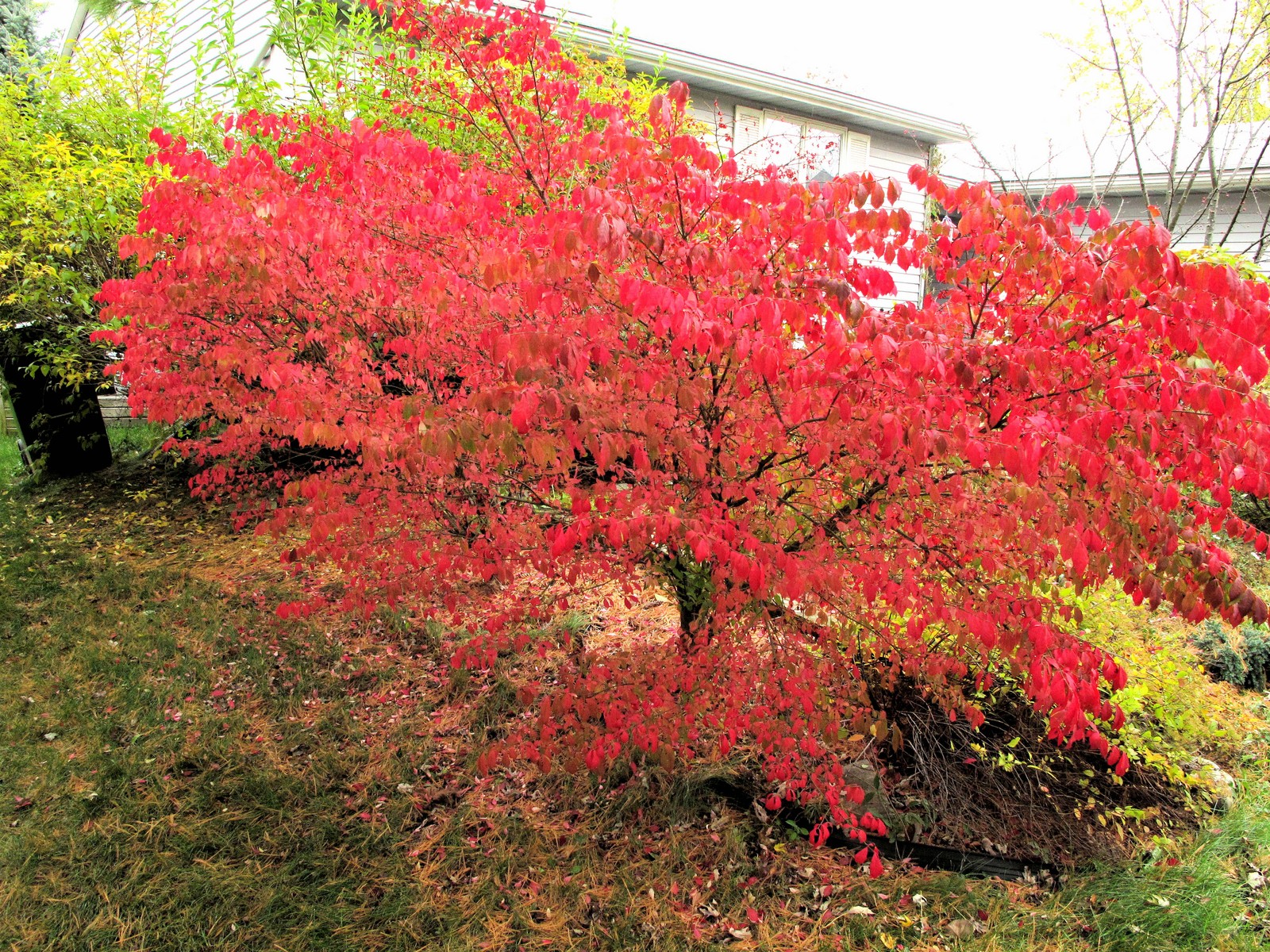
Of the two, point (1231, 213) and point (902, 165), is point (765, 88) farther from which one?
point (1231, 213)

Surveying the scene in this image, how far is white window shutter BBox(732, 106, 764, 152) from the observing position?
11.7 meters

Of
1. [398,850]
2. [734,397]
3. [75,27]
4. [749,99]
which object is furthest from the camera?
[75,27]

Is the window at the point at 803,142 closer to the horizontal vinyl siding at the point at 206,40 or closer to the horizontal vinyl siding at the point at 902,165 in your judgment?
the horizontal vinyl siding at the point at 902,165

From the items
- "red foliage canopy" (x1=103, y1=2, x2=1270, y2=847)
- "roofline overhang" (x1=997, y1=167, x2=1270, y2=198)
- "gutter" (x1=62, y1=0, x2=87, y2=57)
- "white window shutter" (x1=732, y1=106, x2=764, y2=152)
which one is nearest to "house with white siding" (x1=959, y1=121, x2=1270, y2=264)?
"roofline overhang" (x1=997, y1=167, x2=1270, y2=198)

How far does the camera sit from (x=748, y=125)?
12.0 metres

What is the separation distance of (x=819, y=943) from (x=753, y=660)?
1129 mm

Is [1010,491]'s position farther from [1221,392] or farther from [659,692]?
[659,692]

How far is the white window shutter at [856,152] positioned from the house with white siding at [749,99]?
0.5 inches

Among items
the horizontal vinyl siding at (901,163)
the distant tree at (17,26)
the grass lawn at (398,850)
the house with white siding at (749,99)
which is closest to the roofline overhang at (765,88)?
the house with white siding at (749,99)

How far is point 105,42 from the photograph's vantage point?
26.4 feet

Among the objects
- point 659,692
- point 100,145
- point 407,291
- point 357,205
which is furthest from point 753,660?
point 100,145

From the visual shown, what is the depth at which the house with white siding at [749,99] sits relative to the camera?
9.10m

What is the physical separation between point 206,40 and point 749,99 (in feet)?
24.6

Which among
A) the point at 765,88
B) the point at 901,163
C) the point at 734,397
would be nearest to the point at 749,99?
the point at 765,88
